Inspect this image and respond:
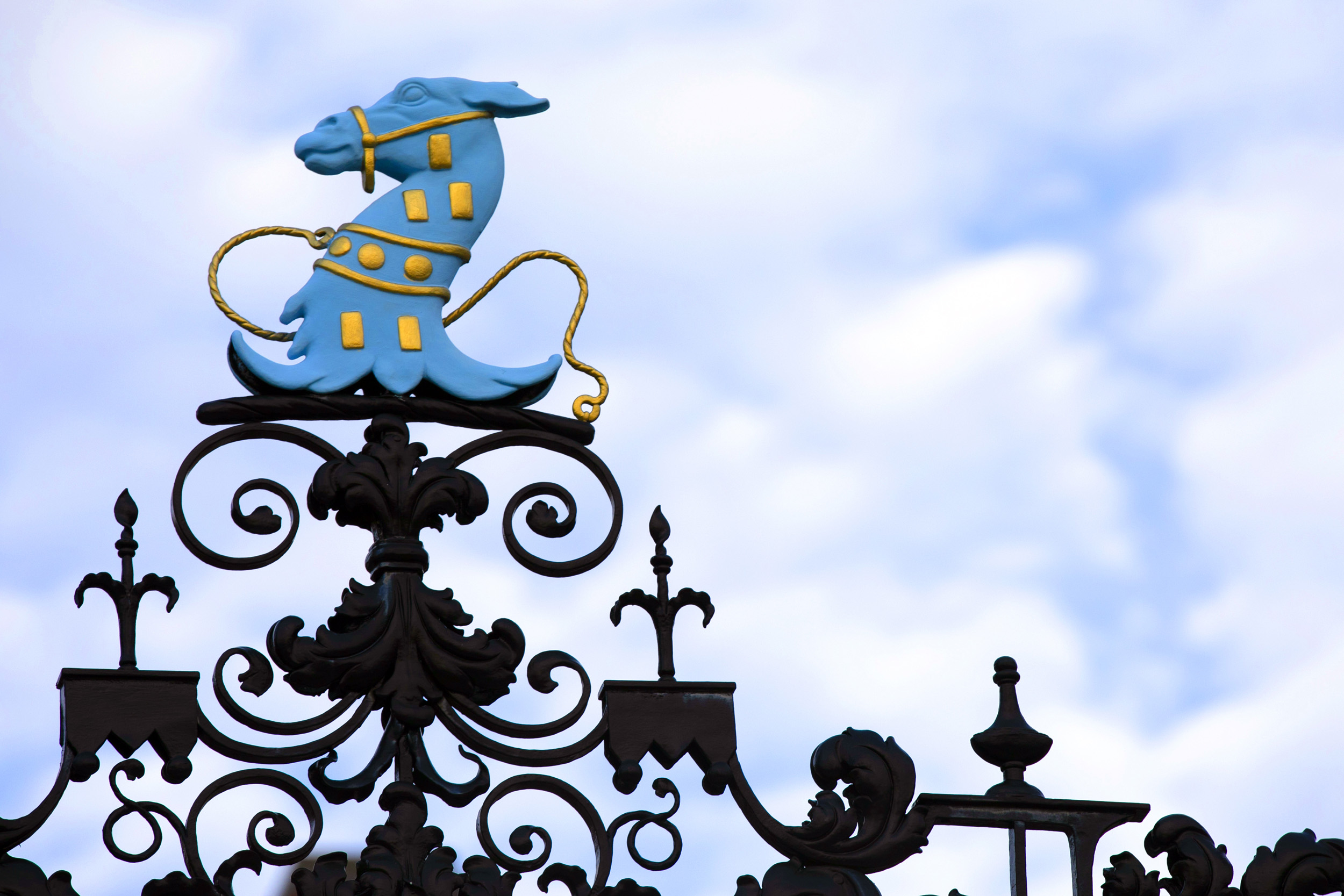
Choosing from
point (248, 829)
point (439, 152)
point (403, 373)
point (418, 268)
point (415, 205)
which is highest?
point (439, 152)

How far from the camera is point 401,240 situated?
5629 millimetres

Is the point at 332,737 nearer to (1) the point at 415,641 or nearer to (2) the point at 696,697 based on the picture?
(1) the point at 415,641

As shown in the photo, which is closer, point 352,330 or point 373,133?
point 352,330

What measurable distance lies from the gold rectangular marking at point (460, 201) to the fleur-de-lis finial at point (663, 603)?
954 mm

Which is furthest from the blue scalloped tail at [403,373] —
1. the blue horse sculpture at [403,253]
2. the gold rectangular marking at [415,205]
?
the gold rectangular marking at [415,205]

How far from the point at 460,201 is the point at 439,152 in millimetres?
141

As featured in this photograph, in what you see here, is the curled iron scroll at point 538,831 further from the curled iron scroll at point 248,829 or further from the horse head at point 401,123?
the horse head at point 401,123

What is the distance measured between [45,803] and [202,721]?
389 mm

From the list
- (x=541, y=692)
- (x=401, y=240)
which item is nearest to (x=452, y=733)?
(x=541, y=692)

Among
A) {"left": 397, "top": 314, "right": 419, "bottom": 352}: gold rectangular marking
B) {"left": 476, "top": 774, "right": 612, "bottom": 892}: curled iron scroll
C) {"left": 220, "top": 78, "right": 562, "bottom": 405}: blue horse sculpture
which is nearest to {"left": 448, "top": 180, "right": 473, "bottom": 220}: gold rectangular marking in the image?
{"left": 220, "top": 78, "right": 562, "bottom": 405}: blue horse sculpture

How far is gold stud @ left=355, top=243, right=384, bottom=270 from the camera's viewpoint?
18.4 ft

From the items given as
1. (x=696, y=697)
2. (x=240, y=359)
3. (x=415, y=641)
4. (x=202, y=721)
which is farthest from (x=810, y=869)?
(x=240, y=359)

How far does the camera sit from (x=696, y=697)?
17.7 ft

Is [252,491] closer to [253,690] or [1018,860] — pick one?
[253,690]
